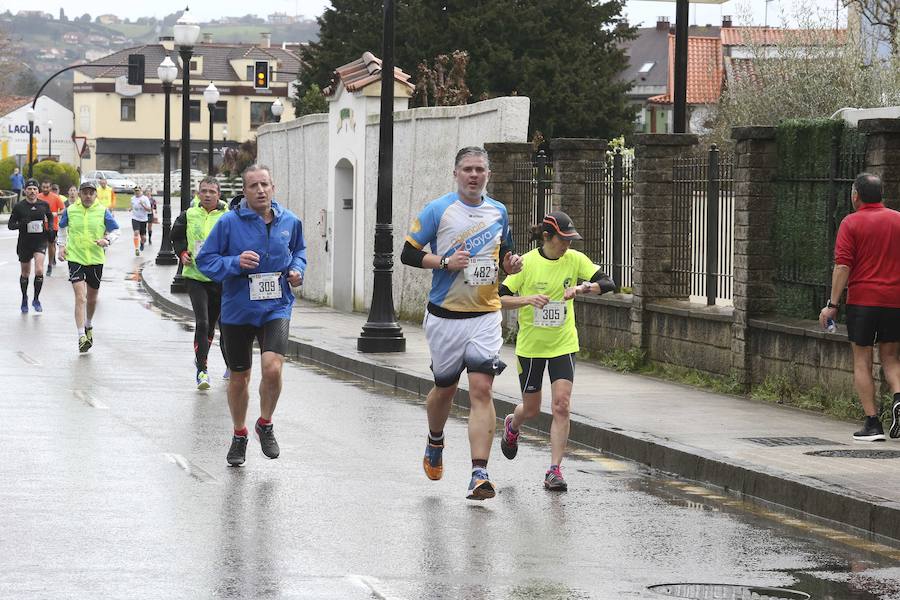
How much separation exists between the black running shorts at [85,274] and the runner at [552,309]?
9.71 metres

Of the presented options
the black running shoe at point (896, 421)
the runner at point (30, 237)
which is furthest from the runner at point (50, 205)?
the black running shoe at point (896, 421)

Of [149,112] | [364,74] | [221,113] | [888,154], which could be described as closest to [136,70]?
[364,74]

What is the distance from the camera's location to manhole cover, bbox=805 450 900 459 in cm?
1089

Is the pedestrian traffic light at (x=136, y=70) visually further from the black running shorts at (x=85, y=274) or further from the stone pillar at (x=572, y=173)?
the stone pillar at (x=572, y=173)

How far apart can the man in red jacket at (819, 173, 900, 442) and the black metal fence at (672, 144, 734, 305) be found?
343 centimetres

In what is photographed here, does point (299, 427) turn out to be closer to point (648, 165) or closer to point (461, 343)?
point (461, 343)

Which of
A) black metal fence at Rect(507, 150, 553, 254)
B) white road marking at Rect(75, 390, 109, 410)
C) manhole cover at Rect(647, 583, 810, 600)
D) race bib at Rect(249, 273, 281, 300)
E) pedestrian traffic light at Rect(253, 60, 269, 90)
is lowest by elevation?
manhole cover at Rect(647, 583, 810, 600)

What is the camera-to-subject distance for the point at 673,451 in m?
11.0

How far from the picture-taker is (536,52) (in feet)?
186

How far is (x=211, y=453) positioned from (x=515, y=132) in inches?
376

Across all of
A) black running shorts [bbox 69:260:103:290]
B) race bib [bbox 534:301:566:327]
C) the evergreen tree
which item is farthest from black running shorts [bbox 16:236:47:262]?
the evergreen tree

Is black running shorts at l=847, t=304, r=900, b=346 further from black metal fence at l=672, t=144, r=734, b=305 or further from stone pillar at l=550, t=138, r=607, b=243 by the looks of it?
stone pillar at l=550, t=138, r=607, b=243

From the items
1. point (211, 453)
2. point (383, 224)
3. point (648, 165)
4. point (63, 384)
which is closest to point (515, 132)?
point (383, 224)

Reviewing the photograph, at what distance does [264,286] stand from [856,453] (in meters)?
3.99
